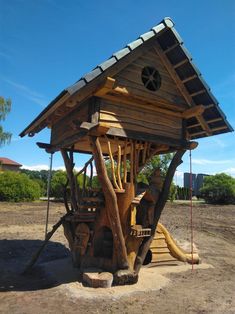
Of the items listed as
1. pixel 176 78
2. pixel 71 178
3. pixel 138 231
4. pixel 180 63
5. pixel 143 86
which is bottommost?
pixel 138 231

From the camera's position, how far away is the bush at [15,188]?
2708cm

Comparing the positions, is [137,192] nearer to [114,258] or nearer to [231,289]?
[114,258]

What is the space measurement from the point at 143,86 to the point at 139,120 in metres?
0.77

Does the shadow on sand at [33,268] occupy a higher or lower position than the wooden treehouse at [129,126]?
lower

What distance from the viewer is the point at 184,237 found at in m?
13.3

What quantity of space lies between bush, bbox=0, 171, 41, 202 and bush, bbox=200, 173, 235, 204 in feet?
59.1

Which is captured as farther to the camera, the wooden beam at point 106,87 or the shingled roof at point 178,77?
the wooden beam at point 106,87

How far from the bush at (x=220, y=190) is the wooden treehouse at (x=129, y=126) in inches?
1059

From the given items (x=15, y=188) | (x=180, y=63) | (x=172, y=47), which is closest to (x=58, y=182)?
(x=15, y=188)

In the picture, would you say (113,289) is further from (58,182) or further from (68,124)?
(58,182)

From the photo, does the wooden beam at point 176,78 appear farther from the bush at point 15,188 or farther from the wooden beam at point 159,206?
the bush at point 15,188

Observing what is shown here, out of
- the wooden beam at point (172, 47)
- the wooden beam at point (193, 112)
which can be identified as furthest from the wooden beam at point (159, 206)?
the wooden beam at point (172, 47)

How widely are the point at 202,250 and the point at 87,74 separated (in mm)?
7785

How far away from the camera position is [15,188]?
1085 inches
